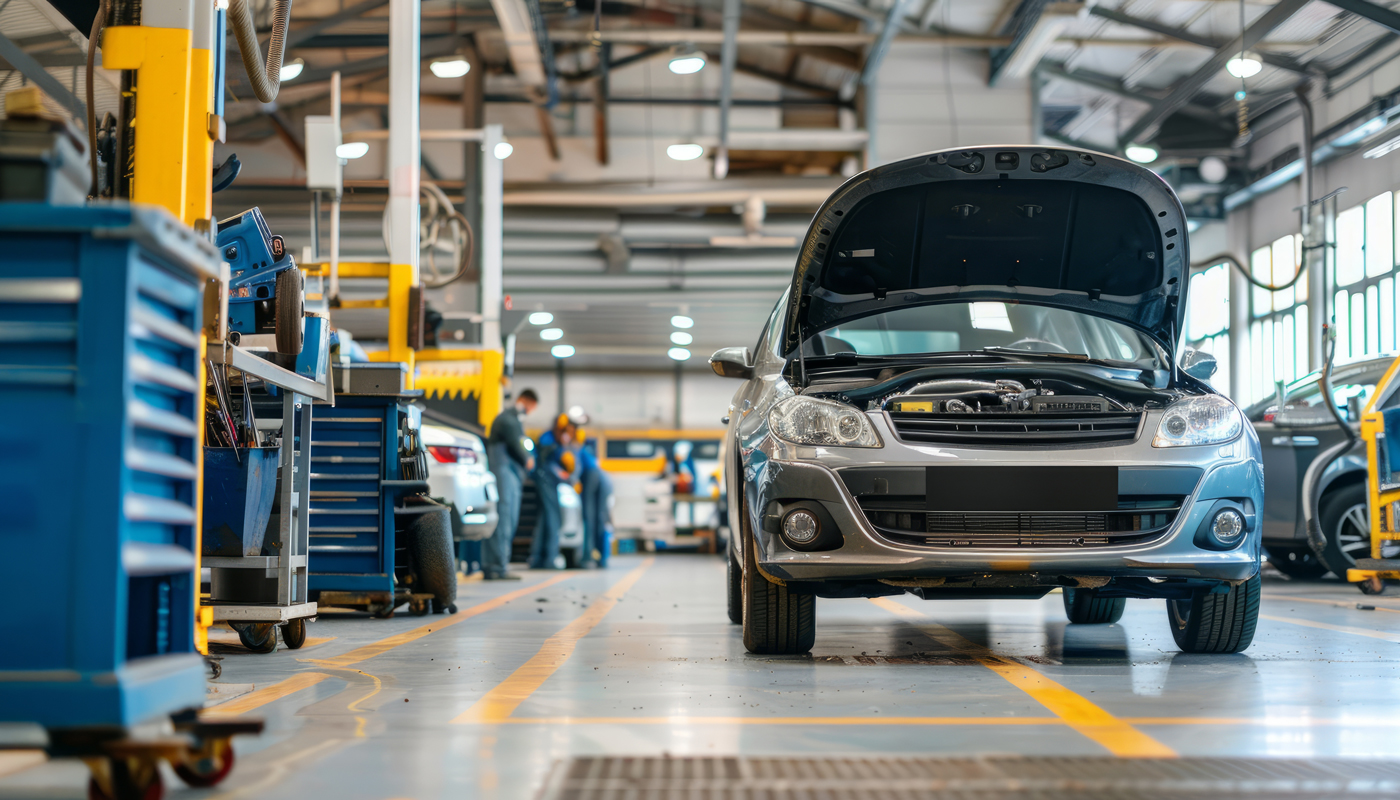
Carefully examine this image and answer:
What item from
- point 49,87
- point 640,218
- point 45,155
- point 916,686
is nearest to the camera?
point 45,155

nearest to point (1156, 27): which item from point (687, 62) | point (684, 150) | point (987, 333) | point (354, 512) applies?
point (684, 150)

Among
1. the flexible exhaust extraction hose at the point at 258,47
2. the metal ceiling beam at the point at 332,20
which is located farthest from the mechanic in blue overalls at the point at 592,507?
the flexible exhaust extraction hose at the point at 258,47

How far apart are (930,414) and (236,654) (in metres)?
2.93

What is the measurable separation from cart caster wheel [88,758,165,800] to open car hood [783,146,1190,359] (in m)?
3.18

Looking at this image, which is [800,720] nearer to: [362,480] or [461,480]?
[362,480]

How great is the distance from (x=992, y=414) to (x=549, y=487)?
9555 millimetres

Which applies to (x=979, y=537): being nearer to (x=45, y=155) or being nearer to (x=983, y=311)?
(x=983, y=311)

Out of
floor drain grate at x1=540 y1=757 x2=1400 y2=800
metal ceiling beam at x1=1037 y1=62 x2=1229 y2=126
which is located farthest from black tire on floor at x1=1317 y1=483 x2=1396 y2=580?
metal ceiling beam at x1=1037 y1=62 x2=1229 y2=126

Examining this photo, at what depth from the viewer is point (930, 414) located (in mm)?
4113

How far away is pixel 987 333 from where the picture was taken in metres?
5.13

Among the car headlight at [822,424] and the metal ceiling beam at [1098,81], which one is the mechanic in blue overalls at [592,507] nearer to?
the metal ceiling beam at [1098,81]

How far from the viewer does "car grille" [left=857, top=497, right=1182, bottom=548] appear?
4000mm

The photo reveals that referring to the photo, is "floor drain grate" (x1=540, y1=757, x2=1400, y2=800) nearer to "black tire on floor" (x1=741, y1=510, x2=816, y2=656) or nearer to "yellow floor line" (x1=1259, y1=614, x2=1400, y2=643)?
"black tire on floor" (x1=741, y1=510, x2=816, y2=656)

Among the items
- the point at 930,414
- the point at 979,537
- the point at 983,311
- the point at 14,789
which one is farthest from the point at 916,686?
the point at 14,789
